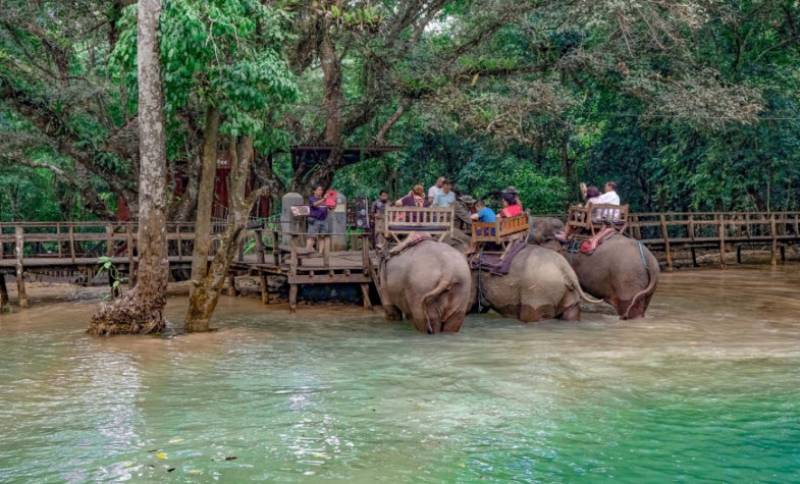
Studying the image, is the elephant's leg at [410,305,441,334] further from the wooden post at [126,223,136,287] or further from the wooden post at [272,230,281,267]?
the wooden post at [126,223,136,287]

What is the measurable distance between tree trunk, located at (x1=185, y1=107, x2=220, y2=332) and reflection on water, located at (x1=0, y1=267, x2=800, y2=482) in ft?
1.80

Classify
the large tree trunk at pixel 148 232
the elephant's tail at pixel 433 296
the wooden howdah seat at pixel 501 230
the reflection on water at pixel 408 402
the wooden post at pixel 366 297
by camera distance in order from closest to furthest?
the reflection on water at pixel 408 402
the elephant's tail at pixel 433 296
the large tree trunk at pixel 148 232
the wooden howdah seat at pixel 501 230
the wooden post at pixel 366 297

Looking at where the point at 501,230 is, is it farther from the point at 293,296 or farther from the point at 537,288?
the point at 293,296

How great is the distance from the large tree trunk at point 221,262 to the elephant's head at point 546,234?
494 cm

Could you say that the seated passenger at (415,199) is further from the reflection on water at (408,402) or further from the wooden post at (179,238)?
the wooden post at (179,238)

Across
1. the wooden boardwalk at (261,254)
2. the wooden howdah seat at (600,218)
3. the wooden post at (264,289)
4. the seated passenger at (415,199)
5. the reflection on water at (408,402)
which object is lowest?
the reflection on water at (408,402)

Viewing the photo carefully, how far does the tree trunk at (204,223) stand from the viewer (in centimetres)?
1495

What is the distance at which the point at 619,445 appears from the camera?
830 centimetres

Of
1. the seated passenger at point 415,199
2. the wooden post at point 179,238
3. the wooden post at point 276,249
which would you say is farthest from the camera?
the wooden post at point 179,238

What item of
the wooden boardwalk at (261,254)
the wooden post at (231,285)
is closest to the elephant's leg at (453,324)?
the wooden boardwalk at (261,254)

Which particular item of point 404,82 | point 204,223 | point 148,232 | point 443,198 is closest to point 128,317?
point 148,232

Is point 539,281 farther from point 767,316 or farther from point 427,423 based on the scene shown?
point 427,423

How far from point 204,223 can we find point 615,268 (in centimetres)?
704

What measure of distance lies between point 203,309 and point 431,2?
11.3 meters
